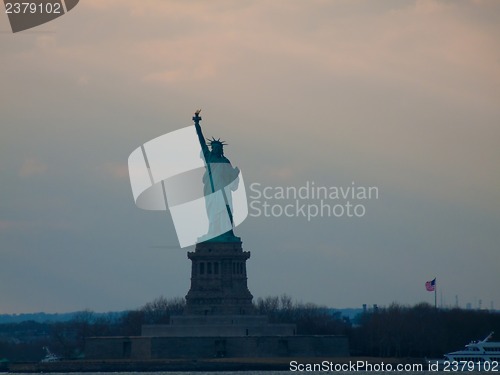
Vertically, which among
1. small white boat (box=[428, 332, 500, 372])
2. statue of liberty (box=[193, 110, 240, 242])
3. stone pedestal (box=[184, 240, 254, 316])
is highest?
statue of liberty (box=[193, 110, 240, 242])

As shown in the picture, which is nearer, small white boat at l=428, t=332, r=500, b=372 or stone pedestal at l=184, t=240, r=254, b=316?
small white boat at l=428, t=332, r=500, b=372

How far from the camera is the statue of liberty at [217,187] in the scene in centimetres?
13085

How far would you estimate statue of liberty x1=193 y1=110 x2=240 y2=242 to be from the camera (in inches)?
5152

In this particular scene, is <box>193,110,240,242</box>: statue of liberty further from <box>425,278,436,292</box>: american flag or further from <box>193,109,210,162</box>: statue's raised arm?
<box>425,278,436,292</box>: american flag

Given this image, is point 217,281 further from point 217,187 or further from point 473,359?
point 473,359

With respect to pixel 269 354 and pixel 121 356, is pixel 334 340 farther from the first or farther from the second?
pixel 121 356

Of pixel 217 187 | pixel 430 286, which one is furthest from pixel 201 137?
pixel 430 286

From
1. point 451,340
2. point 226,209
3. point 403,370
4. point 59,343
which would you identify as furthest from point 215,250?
point 59,343

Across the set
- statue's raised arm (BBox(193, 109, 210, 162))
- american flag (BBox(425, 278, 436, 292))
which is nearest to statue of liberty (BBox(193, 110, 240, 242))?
statue's raised arm (BBox(193, 109, 210, 162))

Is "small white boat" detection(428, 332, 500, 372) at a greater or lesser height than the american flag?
lesser

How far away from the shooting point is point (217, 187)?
131m

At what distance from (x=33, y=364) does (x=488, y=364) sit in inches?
1461

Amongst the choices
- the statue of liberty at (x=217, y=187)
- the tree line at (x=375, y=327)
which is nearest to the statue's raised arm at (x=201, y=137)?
the statue of liberty at (x=217, y=187)

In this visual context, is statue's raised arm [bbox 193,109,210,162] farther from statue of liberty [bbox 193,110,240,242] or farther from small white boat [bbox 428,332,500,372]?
small white boat [bbox 428,332,500,372]
